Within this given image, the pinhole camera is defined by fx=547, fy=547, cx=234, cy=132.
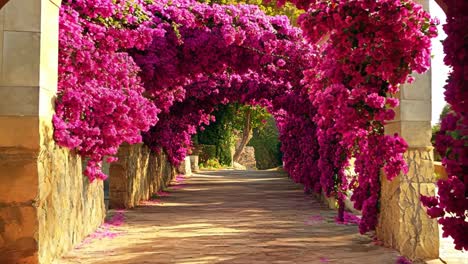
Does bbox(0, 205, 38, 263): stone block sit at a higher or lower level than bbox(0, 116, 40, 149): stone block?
lower

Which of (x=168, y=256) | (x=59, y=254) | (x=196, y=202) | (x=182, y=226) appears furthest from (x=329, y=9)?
(x=196, y=202)

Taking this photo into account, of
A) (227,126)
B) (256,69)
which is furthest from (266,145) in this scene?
(256,69)

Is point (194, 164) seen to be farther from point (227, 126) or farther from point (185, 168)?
point (227, 126)

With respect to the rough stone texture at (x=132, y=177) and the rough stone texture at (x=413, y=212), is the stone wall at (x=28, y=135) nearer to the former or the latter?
the rough stone texture at (x=413, y=212)

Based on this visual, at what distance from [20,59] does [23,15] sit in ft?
1.60

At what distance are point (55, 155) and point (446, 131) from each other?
179 inches

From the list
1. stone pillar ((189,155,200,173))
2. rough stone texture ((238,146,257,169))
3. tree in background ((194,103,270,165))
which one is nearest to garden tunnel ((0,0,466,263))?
tree in background ((194,103,270,165))

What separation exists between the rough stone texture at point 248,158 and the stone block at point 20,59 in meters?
31.9

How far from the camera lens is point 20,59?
5883 mm

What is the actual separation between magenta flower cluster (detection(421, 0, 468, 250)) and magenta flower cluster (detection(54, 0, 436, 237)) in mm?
1306

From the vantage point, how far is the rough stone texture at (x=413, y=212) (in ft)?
22.6

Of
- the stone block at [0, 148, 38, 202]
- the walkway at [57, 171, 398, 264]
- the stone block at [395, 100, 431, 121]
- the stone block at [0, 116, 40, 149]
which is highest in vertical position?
the stone block at [395, 100, 431, 121]

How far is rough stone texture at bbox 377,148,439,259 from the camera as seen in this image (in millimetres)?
6875

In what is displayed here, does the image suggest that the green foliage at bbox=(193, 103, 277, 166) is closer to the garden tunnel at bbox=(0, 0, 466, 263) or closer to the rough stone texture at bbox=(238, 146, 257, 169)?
the rough stone texture at bbox=(238, 146, 257, 169)
